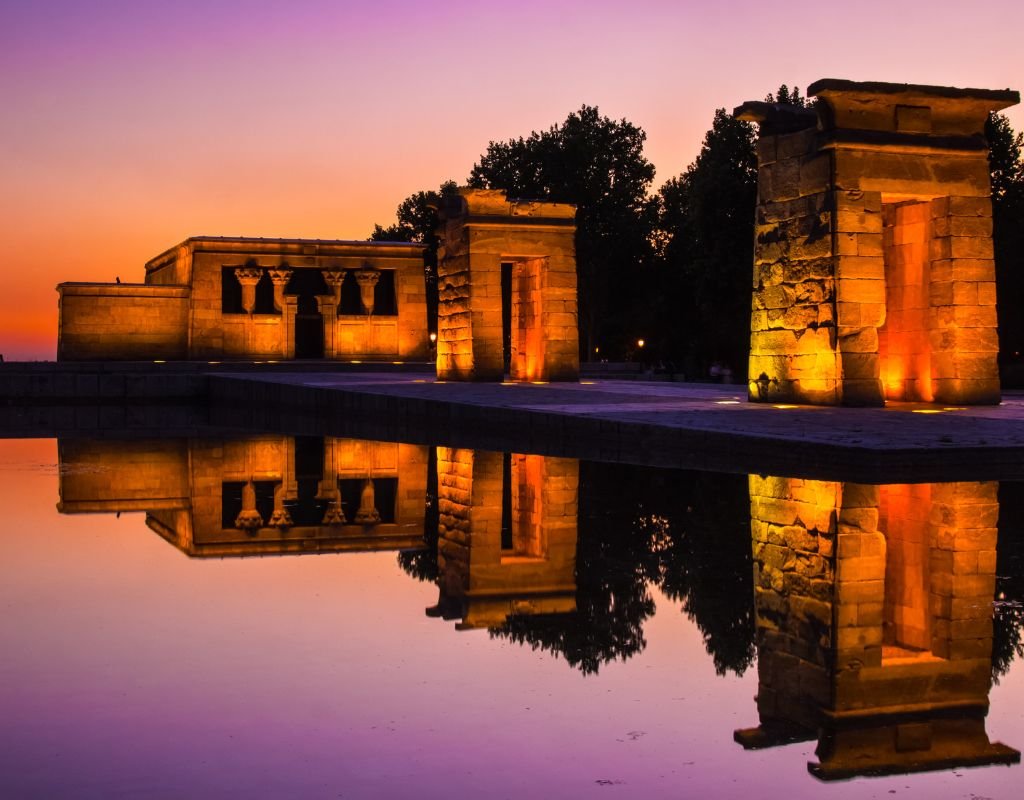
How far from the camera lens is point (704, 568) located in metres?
7.22

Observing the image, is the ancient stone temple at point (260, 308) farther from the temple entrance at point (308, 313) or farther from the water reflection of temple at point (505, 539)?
the water reflection of temple at point (505, 539)

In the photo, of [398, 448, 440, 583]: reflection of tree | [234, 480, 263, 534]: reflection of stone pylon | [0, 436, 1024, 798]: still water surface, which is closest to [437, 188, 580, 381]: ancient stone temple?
[234, 480, 263, 534]: reflection of stone pylon

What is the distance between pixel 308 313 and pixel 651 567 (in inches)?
1756

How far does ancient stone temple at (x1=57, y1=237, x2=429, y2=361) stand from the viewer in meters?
48.8

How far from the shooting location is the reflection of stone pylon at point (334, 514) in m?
9.50

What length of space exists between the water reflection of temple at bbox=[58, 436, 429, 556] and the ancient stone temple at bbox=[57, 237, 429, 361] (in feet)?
103

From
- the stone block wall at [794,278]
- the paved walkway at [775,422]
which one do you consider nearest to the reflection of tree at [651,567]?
the paved walkway at [775,422]

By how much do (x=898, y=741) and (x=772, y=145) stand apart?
16921 millimetres

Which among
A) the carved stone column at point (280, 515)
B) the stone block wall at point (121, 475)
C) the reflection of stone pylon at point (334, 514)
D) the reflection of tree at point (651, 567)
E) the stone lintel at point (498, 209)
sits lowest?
the stone block wall at point (121, 475)

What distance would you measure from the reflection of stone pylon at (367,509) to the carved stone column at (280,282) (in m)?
38.2

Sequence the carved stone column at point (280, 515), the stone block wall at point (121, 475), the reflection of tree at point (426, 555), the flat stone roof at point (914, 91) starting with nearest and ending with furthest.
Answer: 1. the reflection of tree at point (426, 555)
2. the carved stone column at point (280, 515)
3. the stone block wall at point (121, 475)
4. the flat stone roof at point (914, 91)

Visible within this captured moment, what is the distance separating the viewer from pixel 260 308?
165 feet

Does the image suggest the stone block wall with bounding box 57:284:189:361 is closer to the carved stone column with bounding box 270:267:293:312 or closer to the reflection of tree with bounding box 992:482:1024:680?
the carved stone column with bounding box 270:267:293:312

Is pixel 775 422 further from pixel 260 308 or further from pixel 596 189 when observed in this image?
pixel 596 189
